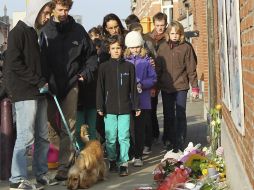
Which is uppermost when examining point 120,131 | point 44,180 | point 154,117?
point 120,131

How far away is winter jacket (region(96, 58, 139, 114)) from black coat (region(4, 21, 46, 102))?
1.27 m

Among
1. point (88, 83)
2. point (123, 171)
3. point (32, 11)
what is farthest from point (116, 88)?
point (32, 11)

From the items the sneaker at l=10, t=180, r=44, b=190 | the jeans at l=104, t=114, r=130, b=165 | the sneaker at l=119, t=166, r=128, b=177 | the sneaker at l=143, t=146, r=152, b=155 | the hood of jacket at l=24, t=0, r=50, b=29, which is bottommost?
the sneaker at l=143, t=146, r=152, b=155

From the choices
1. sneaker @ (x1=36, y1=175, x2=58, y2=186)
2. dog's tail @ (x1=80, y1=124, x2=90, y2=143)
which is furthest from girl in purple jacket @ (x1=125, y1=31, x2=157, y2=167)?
Answer: sneaker @ (x1=36, y1=175, x2=58, y2=186)

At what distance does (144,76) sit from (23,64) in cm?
235

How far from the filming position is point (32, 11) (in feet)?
21.0

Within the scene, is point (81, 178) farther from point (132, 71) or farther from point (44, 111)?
point (132, 71)

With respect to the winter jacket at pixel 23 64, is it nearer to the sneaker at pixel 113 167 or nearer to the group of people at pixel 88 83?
the group of people at pixel 88 83

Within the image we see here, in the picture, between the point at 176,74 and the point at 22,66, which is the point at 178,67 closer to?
the point at 176,74

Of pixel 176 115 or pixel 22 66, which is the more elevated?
pixel 22 66

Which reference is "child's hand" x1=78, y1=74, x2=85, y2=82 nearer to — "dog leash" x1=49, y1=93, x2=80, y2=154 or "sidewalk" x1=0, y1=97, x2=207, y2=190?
"dog leash" x1=49, y1=93, x2=80, y2=154

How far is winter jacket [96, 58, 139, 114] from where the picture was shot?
7.39m

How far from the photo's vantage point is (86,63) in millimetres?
7152

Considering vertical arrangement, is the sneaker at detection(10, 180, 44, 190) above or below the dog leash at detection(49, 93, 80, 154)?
below
